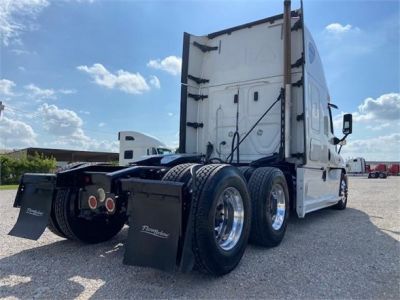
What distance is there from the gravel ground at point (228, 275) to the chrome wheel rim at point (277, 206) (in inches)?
13.0

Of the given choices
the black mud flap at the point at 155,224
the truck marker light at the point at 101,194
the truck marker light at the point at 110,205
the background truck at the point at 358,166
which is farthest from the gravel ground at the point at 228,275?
the background truck at the point at 358,166

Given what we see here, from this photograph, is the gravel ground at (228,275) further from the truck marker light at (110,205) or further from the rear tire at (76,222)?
the truck marker light at (110,205)

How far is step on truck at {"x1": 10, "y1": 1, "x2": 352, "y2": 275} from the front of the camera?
3100mm

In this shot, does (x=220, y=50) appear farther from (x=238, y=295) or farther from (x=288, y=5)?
(x=238, y=295)

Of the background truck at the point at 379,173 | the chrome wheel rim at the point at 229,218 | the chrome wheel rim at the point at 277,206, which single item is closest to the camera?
the chrome wheel rim at the point at 229,218

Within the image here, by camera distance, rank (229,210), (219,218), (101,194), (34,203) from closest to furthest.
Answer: (219,218) → (229,210) → (101,194) → (34,203)

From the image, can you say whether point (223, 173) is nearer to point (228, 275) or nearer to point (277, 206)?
point (228, 275)

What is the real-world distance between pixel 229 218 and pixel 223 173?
63cm

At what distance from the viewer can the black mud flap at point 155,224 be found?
2949 mm

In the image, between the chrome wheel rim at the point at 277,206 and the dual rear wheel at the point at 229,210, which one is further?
the chrome wheel rim at the point at 277,206

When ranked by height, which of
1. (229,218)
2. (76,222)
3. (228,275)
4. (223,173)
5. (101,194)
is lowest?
(228,275)

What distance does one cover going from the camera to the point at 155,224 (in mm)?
3070

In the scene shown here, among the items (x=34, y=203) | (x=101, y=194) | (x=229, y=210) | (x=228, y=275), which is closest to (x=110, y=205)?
(x=101, y=194)

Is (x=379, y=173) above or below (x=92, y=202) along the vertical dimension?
above
